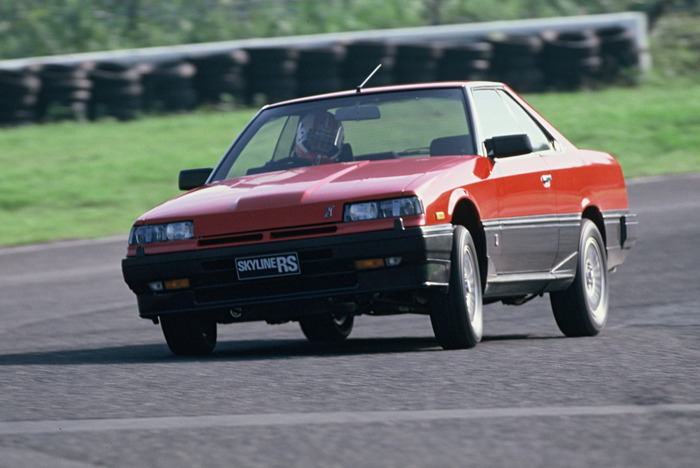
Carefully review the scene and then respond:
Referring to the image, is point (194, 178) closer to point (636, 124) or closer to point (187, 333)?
point (187, 333)

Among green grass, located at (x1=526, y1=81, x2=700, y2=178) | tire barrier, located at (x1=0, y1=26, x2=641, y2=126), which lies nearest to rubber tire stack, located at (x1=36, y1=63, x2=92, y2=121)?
tire barrier, located at (x1=0, y1=26, x2=641, y2=126)

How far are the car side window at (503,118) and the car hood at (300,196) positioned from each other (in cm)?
68

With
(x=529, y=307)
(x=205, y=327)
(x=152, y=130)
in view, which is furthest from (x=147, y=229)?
(x=152, y=130)

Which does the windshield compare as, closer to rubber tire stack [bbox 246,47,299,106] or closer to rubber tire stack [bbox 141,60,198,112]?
rubber tire stack [bbox 246,47,299,106]

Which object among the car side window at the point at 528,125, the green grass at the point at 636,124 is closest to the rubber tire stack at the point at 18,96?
the green grass at the point at 636,124

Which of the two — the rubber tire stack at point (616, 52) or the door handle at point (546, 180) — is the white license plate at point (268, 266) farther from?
the rubber tire stack at point (616, 52)

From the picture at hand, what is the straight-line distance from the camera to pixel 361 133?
7.80 m

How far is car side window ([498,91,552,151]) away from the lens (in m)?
8.45

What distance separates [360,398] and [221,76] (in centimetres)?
1860

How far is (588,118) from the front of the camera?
73.8ft

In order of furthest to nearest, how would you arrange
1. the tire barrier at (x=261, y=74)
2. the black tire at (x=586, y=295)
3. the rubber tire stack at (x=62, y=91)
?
the tire barrier at (x=261, y=74) → the rubber tire stack at (x=62, y=91) → the black tire at (x=586, y=295)

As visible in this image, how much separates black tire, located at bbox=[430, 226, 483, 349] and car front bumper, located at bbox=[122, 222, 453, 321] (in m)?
0.09

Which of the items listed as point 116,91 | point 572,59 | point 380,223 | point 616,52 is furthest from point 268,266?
point 616,52

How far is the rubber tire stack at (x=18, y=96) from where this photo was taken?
21656 mm
